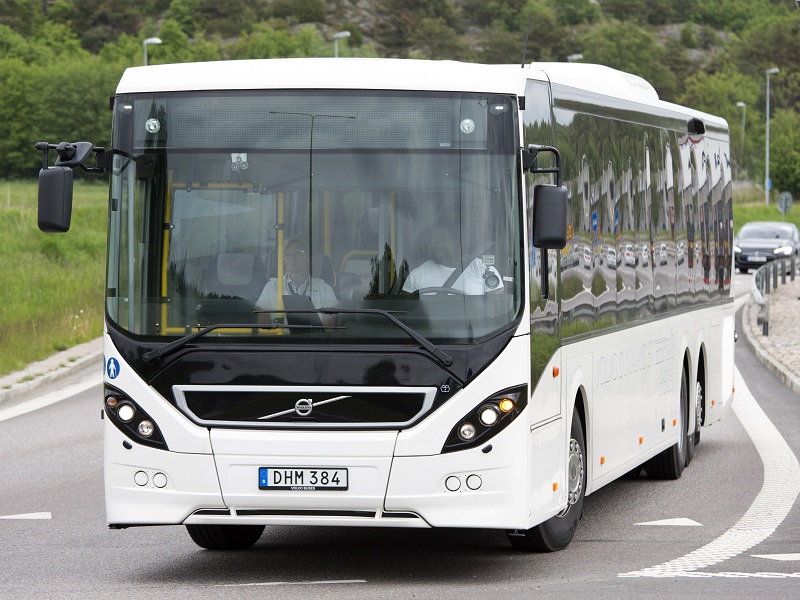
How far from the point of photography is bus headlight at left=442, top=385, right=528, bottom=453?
823 cm

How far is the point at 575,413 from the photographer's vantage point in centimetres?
973

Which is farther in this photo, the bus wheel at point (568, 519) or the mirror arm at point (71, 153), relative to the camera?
the bus wheel at point (568, 519)

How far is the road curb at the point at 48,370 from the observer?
20.0 m

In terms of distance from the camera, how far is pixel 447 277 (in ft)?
27.4

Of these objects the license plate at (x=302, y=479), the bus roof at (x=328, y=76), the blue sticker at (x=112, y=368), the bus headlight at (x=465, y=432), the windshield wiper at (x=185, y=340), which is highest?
the bus roof at (x=328, y=76)

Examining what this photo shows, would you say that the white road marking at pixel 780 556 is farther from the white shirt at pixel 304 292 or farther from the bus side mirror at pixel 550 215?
the white shirt at pixel 304 292

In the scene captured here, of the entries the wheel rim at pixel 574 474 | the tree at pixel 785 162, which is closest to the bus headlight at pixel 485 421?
the wheel rim at pixel 574 474

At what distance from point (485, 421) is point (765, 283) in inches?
1289

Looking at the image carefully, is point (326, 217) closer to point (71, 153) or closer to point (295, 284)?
point (295, 284)

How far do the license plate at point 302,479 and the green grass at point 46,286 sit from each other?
13530 mm

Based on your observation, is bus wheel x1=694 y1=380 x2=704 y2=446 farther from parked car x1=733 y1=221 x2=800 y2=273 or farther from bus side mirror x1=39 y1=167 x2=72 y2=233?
parked car x1=733 y1=221 x2=800 y2=273

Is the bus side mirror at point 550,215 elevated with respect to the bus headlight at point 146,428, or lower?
elevated

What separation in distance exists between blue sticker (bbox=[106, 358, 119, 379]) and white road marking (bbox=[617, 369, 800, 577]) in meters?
2.75

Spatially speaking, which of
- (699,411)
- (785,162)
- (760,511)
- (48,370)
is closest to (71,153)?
(760,511)
